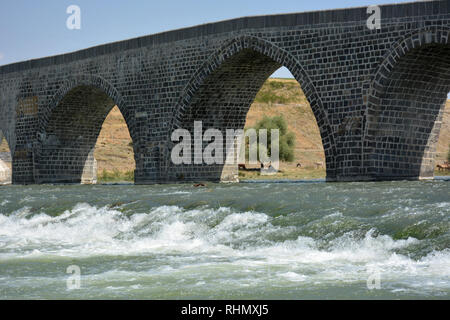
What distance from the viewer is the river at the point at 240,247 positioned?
7.82 metres

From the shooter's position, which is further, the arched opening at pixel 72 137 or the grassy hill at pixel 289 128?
the grassy hill at pixel 289 128

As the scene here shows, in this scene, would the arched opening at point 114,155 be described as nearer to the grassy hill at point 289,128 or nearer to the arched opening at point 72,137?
the grassy hill at point 289,128

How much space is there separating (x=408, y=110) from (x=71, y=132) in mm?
15760

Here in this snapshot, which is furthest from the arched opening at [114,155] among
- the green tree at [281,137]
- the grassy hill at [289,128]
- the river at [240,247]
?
the river at [240,247]

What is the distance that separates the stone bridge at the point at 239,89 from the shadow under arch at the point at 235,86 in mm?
35

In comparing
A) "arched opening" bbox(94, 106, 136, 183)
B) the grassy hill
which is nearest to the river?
"arched opening" bbox(94, 106, 136, 183)

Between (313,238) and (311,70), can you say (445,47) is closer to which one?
(311,70)

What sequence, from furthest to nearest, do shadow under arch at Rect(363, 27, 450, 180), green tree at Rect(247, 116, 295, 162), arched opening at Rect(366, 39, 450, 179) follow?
green tree at Rect(247, 116, 295, 162) → arched opening at Rect(366, 39, 450, 179) → shadow under arch at Rect(363, 27, 450, 180)

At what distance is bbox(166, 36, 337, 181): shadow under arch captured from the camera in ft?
66.6

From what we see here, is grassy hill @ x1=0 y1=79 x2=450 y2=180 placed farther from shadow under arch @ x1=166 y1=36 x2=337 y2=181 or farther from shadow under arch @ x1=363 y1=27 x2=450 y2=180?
shadow under arch @ x1=363 y1=27 x2=450 y2=180

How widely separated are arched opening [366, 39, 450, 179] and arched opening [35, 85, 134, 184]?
1247 centimetres
